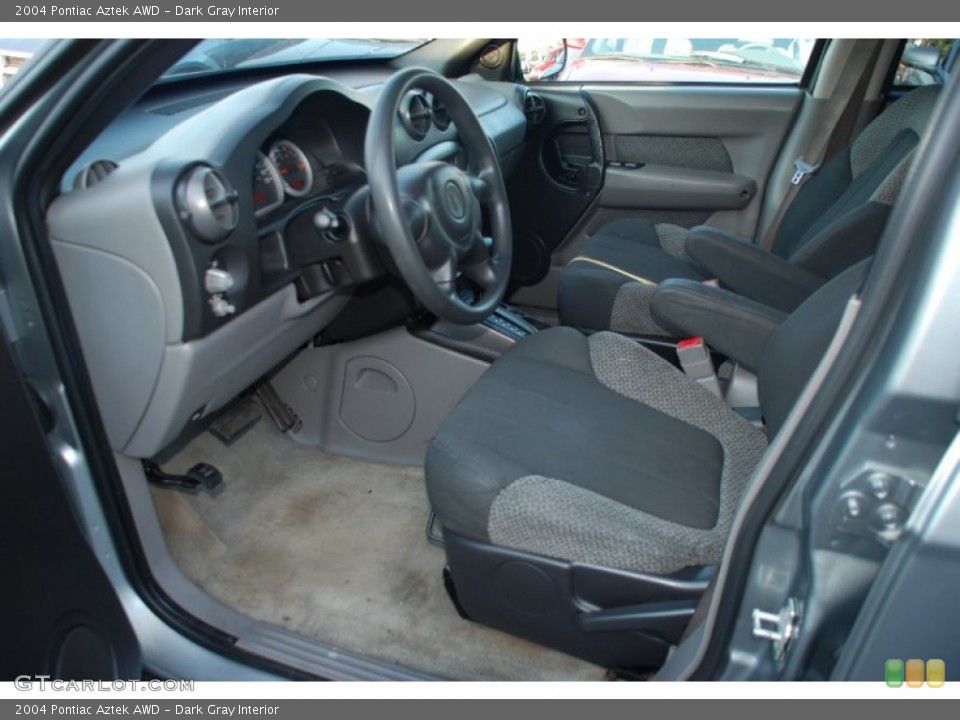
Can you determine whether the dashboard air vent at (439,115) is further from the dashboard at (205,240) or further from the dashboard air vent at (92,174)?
the dashboard air vent at (92,174)

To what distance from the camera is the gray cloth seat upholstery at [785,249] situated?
1.79 m

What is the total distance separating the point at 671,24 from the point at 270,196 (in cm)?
79

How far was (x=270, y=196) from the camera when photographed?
4.40ft

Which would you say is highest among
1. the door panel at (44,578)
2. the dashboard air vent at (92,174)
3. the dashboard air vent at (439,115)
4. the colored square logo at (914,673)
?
the dashboard air vent at (439,115)

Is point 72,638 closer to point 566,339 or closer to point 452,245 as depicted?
point 452,245

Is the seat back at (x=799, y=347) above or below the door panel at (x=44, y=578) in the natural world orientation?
above

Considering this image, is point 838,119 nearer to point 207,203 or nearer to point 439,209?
point 439,209

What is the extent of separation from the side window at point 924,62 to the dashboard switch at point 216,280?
1.80 meters

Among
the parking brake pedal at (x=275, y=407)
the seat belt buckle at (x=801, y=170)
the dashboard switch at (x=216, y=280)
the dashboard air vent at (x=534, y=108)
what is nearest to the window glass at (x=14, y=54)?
the dashboard switch at (x=216, y=280)

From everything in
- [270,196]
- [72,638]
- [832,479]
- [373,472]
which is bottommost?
[373,472]

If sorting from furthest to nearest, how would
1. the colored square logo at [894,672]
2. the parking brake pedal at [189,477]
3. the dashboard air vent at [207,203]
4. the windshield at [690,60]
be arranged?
1. the windshield at [690,60]
2. the parking brake pedal at [189,477]
3. the dashboard air vent at [207,203]
4. the colored square logo at [894,672]

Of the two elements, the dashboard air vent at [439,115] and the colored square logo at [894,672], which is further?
the dashboard air vent at [439,115]

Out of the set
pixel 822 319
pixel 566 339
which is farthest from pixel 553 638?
pixel 822 319

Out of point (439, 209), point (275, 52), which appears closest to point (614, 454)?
point (439, 209)
